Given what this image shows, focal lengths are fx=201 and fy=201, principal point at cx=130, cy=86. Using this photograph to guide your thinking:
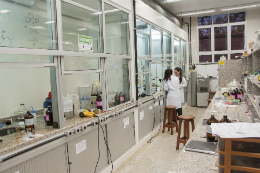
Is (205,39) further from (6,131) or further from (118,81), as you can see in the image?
(6,131)

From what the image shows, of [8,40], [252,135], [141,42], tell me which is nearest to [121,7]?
[141,42]

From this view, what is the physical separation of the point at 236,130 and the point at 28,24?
1.93 m

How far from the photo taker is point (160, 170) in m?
2.82

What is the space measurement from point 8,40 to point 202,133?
2.05 metres

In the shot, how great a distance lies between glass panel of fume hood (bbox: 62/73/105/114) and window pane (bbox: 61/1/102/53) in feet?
1.54

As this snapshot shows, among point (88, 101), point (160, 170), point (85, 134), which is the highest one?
point (88, 101)

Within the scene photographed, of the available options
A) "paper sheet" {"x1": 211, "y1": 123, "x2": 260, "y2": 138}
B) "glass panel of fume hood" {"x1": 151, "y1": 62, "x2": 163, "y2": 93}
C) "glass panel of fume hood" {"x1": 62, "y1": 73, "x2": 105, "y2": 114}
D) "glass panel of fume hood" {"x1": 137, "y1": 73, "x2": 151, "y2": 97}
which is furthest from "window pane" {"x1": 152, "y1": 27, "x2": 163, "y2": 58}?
"paper sheet" {"x1": 211, "y1": 123, "x2": 260, "y2": 138}

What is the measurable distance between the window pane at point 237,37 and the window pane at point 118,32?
6.15m

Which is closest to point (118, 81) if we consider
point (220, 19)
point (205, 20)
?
point (205, 20)

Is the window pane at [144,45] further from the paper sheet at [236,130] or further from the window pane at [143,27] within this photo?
the paper sheet at [236,130]

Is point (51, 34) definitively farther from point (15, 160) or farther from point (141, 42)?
point (141, 42)

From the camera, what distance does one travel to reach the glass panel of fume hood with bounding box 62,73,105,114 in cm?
276

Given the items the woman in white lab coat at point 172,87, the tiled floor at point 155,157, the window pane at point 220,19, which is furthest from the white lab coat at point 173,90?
the window pane at point 220,19

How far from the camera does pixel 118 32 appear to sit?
11.0ft
